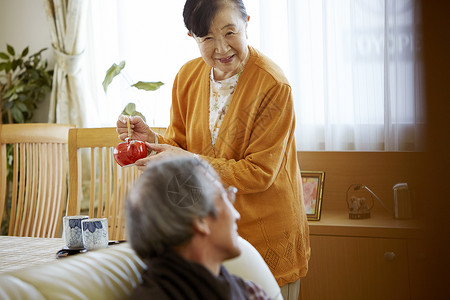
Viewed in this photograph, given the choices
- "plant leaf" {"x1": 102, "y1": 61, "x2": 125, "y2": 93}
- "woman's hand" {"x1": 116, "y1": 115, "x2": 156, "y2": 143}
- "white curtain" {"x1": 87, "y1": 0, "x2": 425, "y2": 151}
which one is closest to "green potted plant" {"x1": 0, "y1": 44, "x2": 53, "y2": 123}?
"white curtain" {"x1": 87, "y1": 0, "x2": 425, "y2": 151}

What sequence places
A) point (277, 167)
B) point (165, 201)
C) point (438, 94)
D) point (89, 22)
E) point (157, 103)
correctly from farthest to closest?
point (89, 22) < point (157, 103) < point (277, 167) < point (165, 201) < point (438, 94)

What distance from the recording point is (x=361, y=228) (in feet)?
7.81

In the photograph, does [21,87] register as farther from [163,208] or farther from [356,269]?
[163,208]

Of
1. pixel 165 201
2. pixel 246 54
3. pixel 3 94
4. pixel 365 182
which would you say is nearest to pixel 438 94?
pixel 165 201

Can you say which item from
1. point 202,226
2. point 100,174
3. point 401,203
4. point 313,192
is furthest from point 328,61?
point 202,226

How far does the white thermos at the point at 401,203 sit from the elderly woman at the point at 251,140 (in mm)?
907

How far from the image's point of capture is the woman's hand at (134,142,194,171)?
157cm

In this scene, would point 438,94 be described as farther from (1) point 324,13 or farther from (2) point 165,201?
(1) point 324,13

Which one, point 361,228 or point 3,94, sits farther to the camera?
point 3,94

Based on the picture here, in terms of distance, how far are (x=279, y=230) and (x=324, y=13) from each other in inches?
67.3

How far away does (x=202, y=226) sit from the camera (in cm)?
91

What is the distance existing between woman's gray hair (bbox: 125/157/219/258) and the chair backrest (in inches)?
60.5

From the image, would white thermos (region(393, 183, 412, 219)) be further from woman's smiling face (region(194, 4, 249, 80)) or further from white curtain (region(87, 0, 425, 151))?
woman's smiling face (region(194, 4, 249, 80))

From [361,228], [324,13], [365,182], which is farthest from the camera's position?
[324,13]
